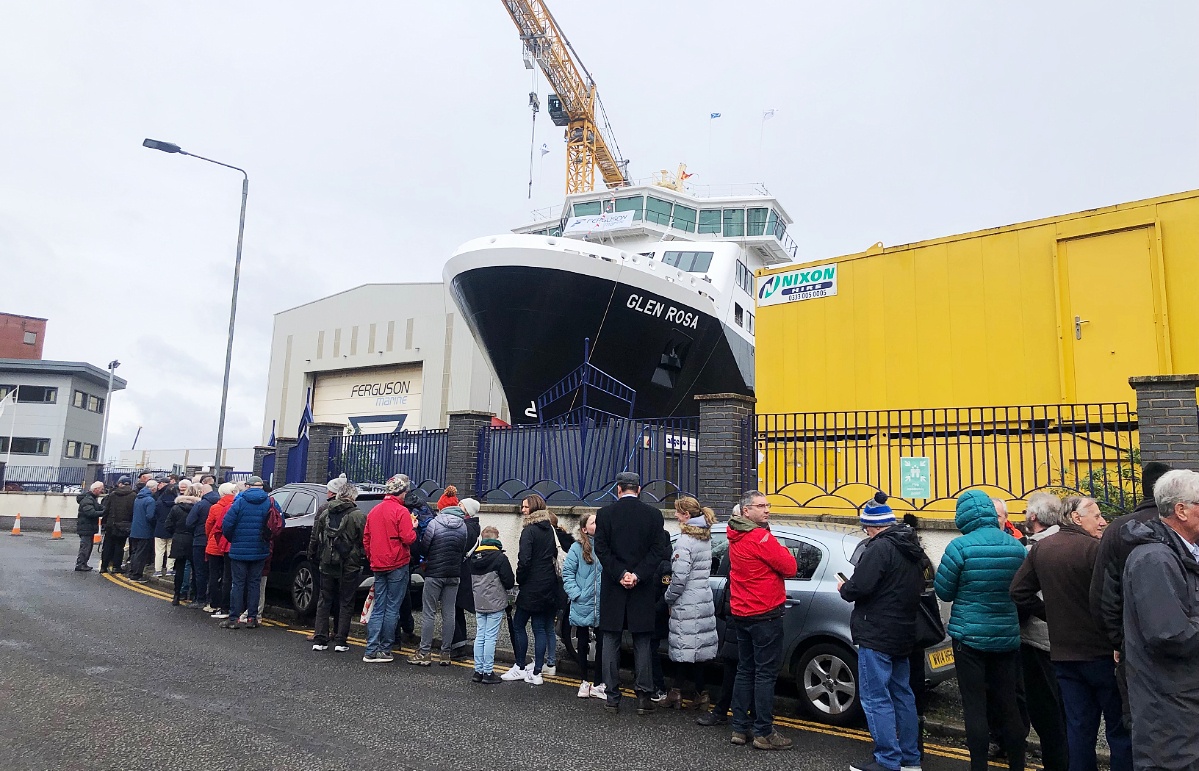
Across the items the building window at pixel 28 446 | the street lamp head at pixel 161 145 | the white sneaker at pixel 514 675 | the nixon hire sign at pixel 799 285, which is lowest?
the white sneaker at pixel 514 675

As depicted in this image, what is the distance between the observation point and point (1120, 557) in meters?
3.35

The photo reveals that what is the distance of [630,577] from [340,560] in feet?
11.2

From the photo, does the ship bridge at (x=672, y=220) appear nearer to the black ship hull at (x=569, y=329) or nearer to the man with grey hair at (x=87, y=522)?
the black ship hull at (x=569, y=329)

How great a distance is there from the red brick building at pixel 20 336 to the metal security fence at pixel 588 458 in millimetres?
56956

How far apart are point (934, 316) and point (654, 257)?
11832 millimetres

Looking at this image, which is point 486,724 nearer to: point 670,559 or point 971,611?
point 670,559

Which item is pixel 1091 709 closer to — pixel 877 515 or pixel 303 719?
pixel 877 515

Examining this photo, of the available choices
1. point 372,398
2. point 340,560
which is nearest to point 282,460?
point 340,560

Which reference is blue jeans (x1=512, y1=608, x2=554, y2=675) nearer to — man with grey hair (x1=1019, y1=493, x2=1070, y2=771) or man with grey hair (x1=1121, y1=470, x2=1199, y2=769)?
man with grey hair (x1=1019, y1=493, x2=1070, y2=771)

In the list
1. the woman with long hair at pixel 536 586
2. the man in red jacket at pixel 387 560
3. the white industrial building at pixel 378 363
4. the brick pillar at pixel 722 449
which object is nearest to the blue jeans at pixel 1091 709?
the woman with long hair at pixel 536 586

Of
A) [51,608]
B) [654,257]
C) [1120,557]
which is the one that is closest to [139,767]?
[1120,557]

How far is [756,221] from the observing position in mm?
25781

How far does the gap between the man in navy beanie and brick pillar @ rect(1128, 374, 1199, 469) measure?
419 centimetres

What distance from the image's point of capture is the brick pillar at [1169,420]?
7.16m
